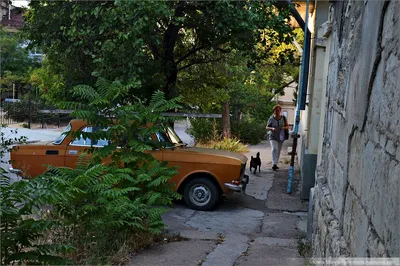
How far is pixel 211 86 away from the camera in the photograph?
15.0 m

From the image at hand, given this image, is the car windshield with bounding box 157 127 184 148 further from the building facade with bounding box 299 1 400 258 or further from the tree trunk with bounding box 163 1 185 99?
the building facade with bounding box 299 1 400 258

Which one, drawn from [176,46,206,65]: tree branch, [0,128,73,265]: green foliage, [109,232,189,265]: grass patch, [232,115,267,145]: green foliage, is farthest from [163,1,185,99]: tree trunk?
[232,115,267,145]: green foliage

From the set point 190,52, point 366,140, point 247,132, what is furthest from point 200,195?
point 247,132

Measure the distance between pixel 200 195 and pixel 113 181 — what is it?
369 centimetres

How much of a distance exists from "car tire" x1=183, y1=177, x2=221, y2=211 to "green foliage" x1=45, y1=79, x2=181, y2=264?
2204 millimetres

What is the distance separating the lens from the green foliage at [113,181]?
5980 mm

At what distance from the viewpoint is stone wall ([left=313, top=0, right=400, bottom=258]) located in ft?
7.85

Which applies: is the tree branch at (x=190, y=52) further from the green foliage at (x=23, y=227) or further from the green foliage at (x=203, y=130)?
the green foliage at (x=23, y=227)

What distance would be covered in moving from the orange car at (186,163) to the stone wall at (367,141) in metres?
4.58

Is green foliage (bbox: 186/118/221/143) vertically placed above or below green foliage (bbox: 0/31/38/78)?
below

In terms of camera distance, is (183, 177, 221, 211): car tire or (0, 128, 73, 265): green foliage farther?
(183, 177, 221, 211): car tire

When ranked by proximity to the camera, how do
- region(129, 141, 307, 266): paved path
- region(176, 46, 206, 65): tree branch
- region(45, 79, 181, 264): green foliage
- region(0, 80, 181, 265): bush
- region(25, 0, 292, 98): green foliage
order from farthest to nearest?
region(176, 46, 206, 65): tree branch < region(25, 0, 292, 98): green foliage < region(129, 141, 307, 266): paved path < region(45, 79, 181, 264): green foliage < region(0, 80, 181, 265): bush

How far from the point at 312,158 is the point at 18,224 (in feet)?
23.9

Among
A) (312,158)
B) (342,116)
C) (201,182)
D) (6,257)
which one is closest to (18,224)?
(6,257)
